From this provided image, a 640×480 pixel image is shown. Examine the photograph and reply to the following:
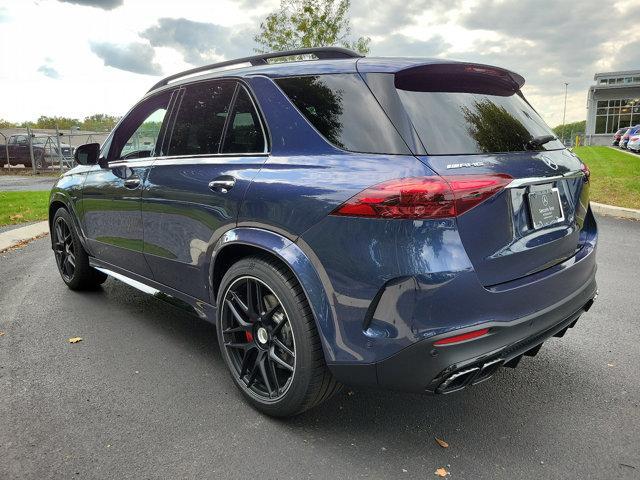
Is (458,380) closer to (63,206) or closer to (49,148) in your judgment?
(63,206)

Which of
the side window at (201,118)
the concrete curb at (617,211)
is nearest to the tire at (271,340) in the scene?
the side window at (201,118)

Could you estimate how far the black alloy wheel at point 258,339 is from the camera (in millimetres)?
2676

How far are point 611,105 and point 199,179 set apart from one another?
6605 cm

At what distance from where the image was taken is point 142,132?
4016 millimetres

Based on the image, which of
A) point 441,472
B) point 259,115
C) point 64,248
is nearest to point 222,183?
point 259,115

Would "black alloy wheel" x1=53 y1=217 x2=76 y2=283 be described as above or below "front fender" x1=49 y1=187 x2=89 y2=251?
below

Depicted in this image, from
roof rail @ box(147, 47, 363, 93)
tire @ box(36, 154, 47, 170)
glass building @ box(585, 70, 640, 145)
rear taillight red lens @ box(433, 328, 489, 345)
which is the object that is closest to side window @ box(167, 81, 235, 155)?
roof rail @ box(147, 47, 363, 93)

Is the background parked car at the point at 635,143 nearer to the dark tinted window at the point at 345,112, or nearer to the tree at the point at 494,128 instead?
the tree at the point at 494,128

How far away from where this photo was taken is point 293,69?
109 inches

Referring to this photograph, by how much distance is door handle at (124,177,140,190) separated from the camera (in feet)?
12.1

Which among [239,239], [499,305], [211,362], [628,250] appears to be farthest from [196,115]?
[628,250]

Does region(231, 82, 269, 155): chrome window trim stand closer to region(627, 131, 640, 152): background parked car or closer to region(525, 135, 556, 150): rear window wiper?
region(525, 135, 556, 150): rear window wiper

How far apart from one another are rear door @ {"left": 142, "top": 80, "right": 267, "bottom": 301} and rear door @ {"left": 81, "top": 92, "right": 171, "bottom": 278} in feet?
0.59

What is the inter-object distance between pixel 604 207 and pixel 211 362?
8594 millimetres
